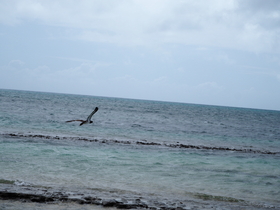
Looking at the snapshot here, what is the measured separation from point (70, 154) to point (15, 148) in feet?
9.54

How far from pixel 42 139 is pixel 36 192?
1161cm

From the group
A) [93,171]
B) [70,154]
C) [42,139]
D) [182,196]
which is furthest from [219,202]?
[42,139]

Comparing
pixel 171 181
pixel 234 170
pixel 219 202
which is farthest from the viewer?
pixel 234 170

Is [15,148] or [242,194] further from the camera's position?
[15,148]

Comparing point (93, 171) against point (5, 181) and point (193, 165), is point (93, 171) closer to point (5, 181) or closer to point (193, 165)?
point (5, 181)

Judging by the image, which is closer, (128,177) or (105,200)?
(105,200)

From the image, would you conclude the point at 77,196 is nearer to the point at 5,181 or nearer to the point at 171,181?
the point at 5,181

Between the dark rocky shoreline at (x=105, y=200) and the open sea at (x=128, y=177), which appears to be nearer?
the dark rocky shoreline at (x=105, y=200)

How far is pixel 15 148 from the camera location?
1572cm

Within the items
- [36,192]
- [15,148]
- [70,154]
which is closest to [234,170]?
[70,154]

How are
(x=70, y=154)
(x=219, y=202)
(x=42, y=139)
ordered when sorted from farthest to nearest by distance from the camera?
(x=42, y=139) → (x=70, y=154) → (x=219, y=202)

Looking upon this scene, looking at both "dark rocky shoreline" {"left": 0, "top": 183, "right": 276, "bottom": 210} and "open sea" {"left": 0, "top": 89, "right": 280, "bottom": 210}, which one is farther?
"open sea" {"left": 0, "top": 89, "right": 280, "bottom": 210}

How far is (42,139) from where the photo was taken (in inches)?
778

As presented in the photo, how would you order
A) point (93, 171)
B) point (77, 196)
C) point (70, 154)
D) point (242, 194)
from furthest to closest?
point (70, 154)
point (93, 171)
point (242, 194)
point (77, 196)
